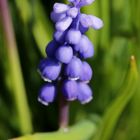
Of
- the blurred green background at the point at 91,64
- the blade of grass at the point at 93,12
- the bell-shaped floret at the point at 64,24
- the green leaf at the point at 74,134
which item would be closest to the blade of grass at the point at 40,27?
the blurred green background at the point at 91,64

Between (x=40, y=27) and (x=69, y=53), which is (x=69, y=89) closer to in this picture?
(x=69, y=53)

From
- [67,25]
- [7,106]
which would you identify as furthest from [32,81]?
[67,25]

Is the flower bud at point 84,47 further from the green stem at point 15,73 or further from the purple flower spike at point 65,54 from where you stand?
the green stem at point 15,73

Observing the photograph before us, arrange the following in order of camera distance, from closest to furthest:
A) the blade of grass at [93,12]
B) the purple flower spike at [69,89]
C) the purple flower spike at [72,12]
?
the purple flower spike at [72,12]
the purple flower spike at [69,89]
the blade of grass at [93,12]

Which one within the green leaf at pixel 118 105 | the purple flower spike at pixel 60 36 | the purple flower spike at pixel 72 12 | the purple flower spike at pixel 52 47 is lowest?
the green leaf at pixel 118 105

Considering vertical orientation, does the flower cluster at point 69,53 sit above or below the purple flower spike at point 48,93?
above

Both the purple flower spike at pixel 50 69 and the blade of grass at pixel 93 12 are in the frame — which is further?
the blade of grass at pixel 93 12

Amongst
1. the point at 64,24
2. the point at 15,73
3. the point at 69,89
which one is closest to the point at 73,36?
the point at 64,24

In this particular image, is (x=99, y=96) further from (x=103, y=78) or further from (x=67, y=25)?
(x=67, y=25)
